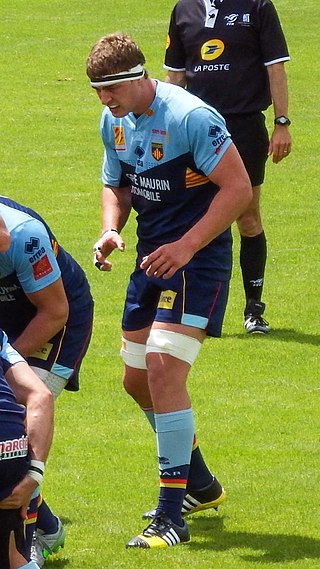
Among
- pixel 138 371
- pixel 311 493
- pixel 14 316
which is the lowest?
pixel 311 493

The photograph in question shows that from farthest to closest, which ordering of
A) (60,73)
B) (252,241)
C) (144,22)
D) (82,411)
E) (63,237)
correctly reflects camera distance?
(144,22)
(60,73)
(63,237)
(252,241)
(82,411)

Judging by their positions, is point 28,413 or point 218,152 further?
point 218,152

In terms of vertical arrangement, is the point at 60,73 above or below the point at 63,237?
below

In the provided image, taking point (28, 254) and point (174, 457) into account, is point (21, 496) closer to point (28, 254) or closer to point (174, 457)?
point (28, 254)

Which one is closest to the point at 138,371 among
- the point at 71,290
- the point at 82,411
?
the point at 71,290

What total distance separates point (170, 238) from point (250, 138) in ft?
10.9

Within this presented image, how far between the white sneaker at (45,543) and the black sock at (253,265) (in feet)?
13.1

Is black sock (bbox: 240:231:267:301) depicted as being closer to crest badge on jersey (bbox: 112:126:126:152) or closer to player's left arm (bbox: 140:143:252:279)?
crest badge on jersey (bbox: 112:126:126:152)

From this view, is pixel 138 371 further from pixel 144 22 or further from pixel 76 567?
pixel 144 22

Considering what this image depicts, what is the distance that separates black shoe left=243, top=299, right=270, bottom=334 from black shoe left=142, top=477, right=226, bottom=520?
315 centimetres

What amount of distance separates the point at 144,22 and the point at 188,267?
16.1 meters

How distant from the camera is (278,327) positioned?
32.1 ft

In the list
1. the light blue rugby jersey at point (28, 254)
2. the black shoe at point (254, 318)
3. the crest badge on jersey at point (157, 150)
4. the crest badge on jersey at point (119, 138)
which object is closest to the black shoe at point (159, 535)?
the light blue rugby jersey at point (28, 254)

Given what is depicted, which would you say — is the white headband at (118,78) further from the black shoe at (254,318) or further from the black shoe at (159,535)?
the black shoe at (254,318)
